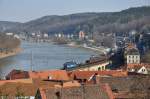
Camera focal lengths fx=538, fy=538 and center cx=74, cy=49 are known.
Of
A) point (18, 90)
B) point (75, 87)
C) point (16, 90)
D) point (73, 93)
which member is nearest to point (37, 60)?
point (16, 90)

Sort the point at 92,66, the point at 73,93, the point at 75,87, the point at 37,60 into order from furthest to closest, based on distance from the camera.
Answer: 1. the point at 37,60
2. the point at 92,66
3. the point at 75,87
4. the point at 73,93

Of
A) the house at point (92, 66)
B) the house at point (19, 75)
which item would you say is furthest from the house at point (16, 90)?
the house at point (92, 66)

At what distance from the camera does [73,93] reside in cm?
772

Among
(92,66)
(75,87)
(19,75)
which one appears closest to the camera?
(75,87)

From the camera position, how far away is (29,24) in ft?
343

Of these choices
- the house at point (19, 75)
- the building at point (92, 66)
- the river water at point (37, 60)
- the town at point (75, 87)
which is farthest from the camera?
the river water at point (37, 60)

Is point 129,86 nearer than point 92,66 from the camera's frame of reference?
A: Yes

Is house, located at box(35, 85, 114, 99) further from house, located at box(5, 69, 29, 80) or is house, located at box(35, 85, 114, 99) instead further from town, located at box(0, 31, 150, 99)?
house, located at box(5, 69, 29, 80)

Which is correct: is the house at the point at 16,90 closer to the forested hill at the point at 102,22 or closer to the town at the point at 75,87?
the town at the point at 75,87

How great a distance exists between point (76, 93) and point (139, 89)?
1.21 meters

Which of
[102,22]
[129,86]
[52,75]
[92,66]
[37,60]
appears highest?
[129,86]

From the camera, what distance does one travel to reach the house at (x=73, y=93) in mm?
7684

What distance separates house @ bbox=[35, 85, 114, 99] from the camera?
25.2 ft

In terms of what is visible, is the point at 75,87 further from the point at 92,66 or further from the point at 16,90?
the point at 92,66
